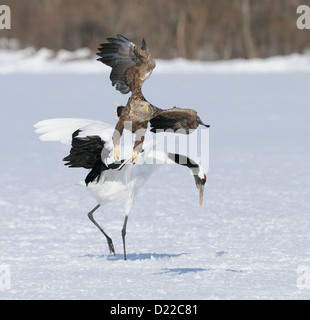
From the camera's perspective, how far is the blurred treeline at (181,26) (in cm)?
3119

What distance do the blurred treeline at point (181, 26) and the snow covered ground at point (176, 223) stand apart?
1728cm

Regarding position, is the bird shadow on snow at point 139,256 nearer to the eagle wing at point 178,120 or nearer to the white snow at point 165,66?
the eagle wing at point 178,120

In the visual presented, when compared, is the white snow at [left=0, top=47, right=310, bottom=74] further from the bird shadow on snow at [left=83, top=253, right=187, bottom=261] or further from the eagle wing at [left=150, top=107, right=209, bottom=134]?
the eagle wing at [left=150, top=107, right=209, bottom=134]

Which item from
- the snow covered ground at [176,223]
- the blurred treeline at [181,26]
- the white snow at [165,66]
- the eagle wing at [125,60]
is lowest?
the snow covered ground at [176,223]

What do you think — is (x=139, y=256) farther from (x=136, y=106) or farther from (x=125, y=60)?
(x=136, y=106)

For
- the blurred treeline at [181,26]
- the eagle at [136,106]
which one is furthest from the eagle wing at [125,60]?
the blurred treeline at [181,26]

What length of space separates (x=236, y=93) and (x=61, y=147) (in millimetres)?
7323

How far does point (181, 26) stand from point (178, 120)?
93.4ft

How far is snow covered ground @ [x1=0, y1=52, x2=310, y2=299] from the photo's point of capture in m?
4.58

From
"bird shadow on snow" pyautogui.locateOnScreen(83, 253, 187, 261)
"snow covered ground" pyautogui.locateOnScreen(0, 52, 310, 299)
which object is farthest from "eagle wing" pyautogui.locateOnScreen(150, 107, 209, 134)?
"bird shadow on snow" pyautogui.locateOnScreen(83, 253, 187, 261)

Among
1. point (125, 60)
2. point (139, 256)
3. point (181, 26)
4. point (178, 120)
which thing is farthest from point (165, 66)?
point (178, 120)

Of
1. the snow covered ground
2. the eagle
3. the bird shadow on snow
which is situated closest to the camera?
the eagle
